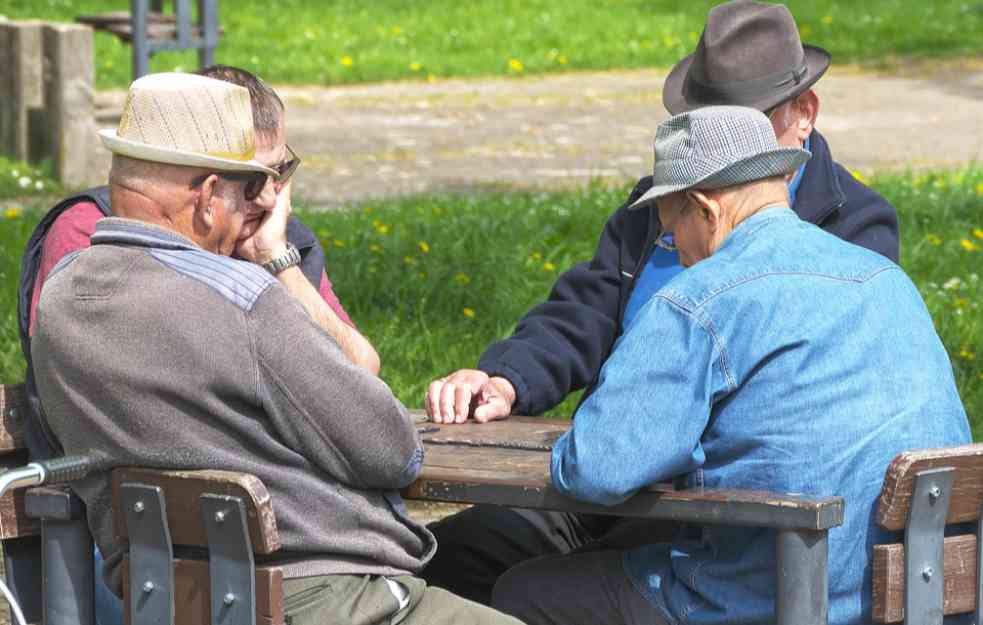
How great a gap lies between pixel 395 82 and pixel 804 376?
1216cm

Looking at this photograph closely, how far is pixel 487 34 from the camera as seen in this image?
16875 millimetres

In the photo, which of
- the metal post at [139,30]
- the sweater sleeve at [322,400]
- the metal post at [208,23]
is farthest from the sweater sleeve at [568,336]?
the metal post at [208,23]

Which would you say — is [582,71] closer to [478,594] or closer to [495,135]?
[495,135]

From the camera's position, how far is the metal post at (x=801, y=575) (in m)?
2.76

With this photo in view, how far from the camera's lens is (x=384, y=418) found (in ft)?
9.44

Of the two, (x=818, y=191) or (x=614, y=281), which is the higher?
(x=818, y=191)

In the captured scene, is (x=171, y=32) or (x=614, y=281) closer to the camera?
(x=614, y=281)

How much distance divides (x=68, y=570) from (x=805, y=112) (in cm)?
194

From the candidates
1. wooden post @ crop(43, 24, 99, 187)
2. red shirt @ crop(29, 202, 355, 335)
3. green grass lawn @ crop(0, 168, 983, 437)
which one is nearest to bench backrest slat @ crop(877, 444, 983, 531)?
red shirt @ crop(29, 202, 355, 335)

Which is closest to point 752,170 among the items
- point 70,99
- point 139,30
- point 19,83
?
point 70,99

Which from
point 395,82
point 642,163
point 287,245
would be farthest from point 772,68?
point 395,82

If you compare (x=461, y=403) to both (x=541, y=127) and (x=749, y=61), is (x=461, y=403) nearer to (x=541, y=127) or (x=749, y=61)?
(x=749, y=61)

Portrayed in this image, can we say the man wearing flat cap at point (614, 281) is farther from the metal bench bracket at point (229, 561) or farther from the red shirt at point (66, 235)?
the metal bench bracket at point (229, 561)

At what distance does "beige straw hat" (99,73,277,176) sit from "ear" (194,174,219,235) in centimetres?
4
